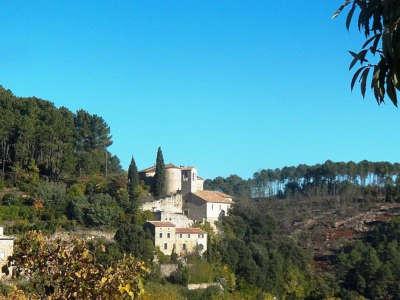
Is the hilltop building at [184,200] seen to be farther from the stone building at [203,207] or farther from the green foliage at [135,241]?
the green foliage at [135,241]

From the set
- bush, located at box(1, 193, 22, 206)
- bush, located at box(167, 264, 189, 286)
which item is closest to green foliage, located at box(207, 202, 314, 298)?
bush, located at box(167, 264, 189, 286)

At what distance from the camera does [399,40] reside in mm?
3895

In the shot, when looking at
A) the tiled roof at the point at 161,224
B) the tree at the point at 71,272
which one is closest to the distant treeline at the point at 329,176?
the tiled roof at the point at 161,224

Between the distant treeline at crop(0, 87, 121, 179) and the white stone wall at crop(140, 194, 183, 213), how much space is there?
21.0 ft

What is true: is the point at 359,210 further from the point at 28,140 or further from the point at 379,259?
the point at 28,140

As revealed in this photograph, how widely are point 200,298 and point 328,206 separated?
3756 centimetres

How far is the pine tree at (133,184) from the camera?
4294cm

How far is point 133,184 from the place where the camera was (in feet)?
145

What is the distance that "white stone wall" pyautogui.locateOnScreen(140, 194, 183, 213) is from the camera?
44031mm

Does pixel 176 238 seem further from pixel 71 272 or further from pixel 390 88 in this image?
pixel 390 88

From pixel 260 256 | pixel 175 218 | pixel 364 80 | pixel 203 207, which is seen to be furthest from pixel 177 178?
pixel 364 80

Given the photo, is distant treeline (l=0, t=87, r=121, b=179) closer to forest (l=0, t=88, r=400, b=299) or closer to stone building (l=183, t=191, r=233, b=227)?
forest (l=0, t=88, r=400, b=299)

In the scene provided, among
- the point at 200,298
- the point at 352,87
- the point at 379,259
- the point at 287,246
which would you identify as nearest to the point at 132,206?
the point at 200,298

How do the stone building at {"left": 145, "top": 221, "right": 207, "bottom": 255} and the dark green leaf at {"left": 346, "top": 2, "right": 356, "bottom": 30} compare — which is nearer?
the dark green leaf at {"left": 346, "top": 2, "right": 356, "bottom": 30}
